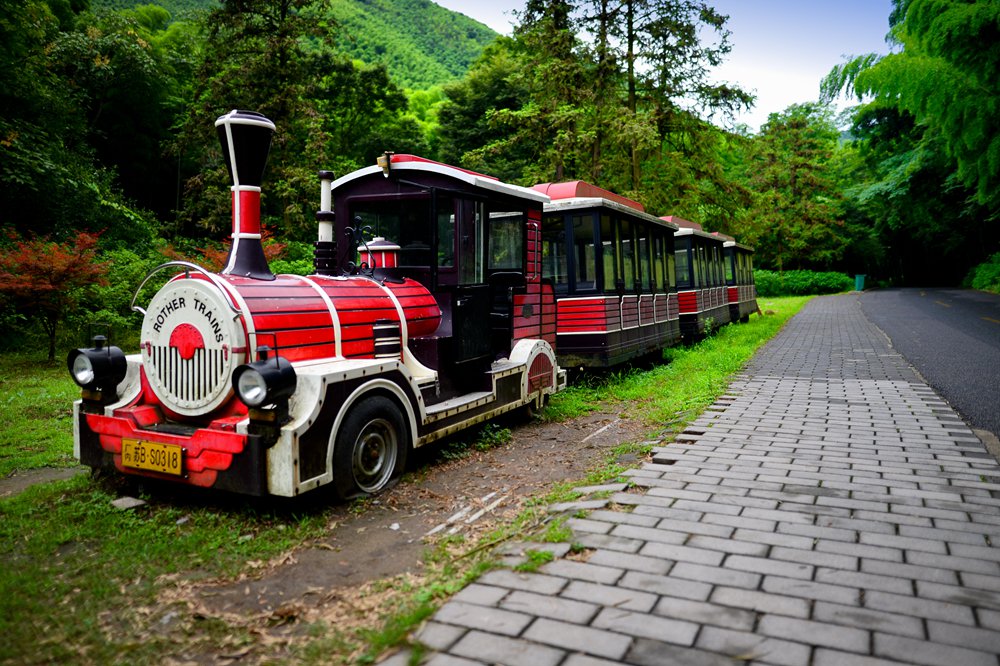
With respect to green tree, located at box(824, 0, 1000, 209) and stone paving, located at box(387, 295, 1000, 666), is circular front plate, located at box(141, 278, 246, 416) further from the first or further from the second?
green tree, located at box(824, 0, 1000, 209)

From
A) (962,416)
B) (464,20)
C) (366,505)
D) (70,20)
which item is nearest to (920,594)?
(366,505)

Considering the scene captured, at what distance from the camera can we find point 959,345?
42.2ft

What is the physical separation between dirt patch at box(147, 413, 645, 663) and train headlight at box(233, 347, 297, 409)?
0.91 m

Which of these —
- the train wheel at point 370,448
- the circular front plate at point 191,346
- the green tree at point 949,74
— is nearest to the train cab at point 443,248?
the train wheel at point 370,448

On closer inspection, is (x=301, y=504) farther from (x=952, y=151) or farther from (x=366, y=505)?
(x=952, y=151)

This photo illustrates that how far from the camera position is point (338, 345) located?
5.16 m

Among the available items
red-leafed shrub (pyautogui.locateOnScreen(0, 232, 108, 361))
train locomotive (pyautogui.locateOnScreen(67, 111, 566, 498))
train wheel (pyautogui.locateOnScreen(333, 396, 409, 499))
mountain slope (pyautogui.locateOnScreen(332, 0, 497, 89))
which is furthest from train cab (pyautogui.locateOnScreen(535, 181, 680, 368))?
mountain slope (pyautogui.locateOnScreen(332, 0, 497, 89))

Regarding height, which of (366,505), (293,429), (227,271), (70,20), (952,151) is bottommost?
(366,505)

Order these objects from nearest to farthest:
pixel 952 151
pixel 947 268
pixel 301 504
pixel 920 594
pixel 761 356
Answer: pixel 920 594 → pixel 301 504 → pixel 761 356 → pixel 952 151 → pixel 947 268

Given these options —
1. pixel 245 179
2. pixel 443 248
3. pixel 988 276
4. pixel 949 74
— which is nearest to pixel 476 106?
pixel 949 74

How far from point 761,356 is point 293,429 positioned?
10355 millimetres

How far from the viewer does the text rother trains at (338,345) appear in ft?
14.1

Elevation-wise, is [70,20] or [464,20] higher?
[464,20]

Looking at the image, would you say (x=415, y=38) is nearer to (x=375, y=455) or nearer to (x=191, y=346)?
(x=191, y=346)
